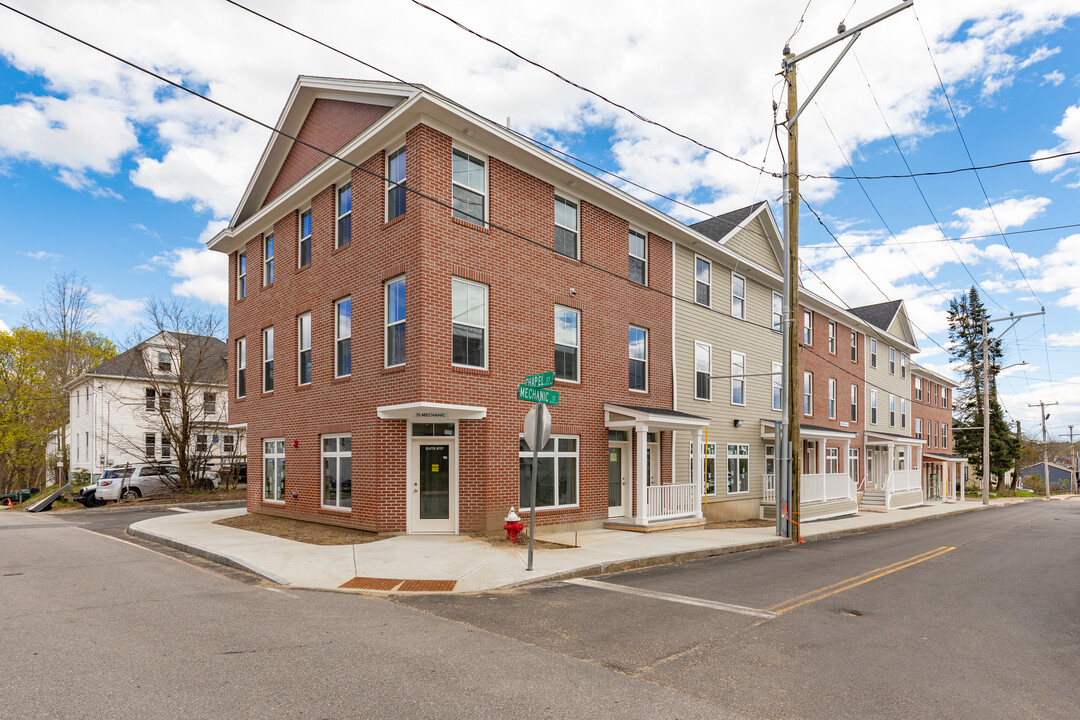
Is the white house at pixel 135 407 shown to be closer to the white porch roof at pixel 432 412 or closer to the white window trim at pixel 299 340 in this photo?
the white window trim at pixel 299 340

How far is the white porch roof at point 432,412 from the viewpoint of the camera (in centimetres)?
1372

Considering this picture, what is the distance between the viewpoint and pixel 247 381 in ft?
69.5

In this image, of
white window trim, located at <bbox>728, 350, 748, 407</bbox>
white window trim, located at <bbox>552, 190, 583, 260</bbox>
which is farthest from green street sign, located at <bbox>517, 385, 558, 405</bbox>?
white window trim, located at <bbox>728, 350, 748, 407</bbox>

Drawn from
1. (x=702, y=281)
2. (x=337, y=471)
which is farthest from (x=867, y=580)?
(x=702, y=281)

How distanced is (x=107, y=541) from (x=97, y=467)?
27.0 m

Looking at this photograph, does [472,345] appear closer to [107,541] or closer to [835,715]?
[107,541]

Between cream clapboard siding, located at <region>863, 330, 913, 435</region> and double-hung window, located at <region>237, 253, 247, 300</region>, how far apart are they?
29.8 m

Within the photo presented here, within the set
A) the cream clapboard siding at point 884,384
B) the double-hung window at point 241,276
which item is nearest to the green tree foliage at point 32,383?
the double-hung window at point 241,276

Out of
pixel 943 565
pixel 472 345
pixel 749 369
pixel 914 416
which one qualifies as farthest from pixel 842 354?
pixel 472 345

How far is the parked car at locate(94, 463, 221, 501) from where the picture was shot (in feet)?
92.9

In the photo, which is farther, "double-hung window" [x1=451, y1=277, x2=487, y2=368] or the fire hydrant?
"double-hung window" [x1=451, y1=277, x2=487, y2=368]

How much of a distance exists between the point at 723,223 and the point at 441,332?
14.8 metres

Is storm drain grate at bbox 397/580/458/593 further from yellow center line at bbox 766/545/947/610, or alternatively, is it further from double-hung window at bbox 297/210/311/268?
double-hung window at bbox 297/210/311/268

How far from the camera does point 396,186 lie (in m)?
15.1
